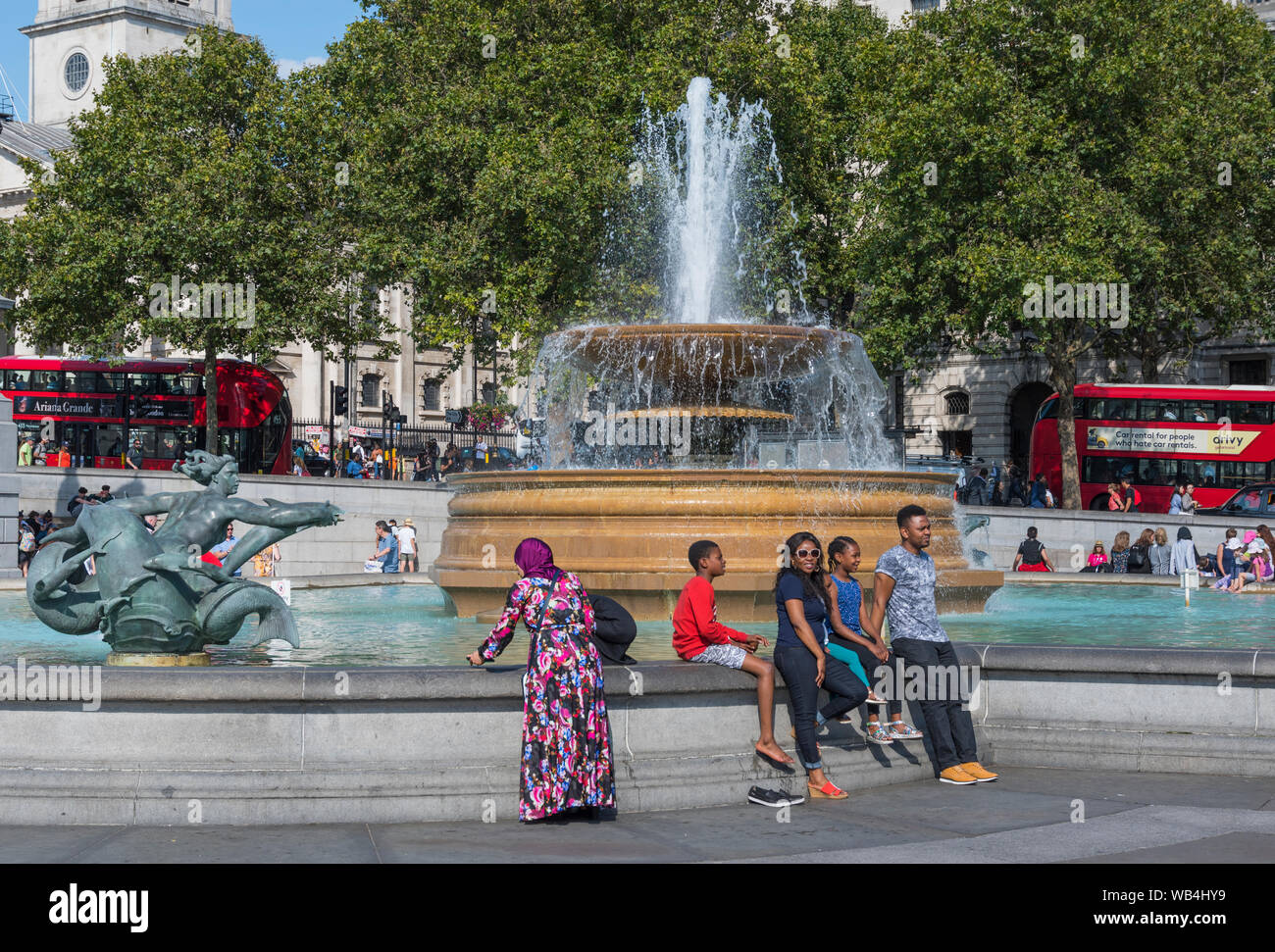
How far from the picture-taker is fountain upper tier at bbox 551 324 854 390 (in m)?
14.5

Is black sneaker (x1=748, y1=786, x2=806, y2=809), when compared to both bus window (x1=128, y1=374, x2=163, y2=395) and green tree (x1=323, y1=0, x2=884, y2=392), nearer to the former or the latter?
green tree (x1=323, y1=0, x2=884, y2=392)

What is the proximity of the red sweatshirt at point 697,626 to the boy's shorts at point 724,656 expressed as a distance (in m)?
0.04

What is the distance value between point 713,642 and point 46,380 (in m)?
36.6

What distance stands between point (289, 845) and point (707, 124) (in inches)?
1258

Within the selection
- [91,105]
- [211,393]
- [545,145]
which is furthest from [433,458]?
[91,105]

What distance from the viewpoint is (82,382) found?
134 feet

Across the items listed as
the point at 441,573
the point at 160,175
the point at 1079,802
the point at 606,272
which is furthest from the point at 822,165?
the point at 1079,802

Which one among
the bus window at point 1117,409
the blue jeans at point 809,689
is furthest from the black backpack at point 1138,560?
the blue jeans at point 809,689

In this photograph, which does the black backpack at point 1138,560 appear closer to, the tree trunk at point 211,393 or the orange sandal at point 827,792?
the orange sandal at point 827,792

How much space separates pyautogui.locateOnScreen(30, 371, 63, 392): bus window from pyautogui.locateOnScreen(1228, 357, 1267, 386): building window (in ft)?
111

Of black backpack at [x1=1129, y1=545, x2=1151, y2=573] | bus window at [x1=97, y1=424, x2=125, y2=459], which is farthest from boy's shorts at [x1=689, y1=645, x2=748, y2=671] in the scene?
bus window at [x1=97, y1=424, x2=125, y2=459]

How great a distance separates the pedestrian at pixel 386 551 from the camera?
26203 millimetres

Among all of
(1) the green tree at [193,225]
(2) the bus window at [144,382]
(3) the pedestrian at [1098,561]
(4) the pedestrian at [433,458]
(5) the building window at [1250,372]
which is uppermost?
(1) the green tree at [193,225]
